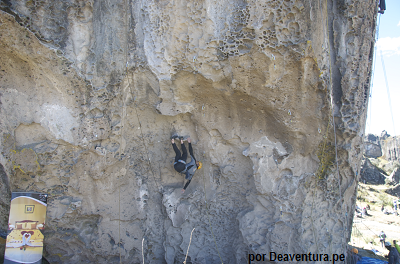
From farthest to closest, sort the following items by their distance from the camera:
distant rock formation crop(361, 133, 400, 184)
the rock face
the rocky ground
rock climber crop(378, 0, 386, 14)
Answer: distant rock formation crop(361, 133, 400, 184)
the rocky ground
rock climber crop(378, 0, 386, 14)
the rock face

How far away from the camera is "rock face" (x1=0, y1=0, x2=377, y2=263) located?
10.7ft

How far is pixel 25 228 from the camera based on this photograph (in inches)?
135

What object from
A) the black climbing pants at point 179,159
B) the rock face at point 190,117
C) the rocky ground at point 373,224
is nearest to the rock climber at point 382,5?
the rock face at point 190,117

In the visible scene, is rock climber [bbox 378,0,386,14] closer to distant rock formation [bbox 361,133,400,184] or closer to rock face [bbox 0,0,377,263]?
rock face [bbox 0,0,377,263]

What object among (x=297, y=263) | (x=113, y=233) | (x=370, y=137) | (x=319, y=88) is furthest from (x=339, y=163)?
(x=370, y=137)

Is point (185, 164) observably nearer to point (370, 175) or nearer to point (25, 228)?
point (25, 228)

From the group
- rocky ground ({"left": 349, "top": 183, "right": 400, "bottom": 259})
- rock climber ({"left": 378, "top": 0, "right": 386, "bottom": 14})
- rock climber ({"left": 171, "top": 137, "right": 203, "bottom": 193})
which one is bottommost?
rocky ground ({"left": 349, "top": 183, "right": 400, "bottom": 259})

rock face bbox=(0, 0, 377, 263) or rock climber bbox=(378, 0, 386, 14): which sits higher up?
rock climber bbox=(378, 0, 386, 14)

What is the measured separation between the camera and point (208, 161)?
4.16 metres

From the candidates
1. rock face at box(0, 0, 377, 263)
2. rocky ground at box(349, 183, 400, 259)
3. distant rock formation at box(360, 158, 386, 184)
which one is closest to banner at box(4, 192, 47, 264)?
rock face at box(0, 0, 377, 263)

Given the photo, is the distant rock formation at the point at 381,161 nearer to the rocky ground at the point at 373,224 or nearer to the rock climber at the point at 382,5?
the rocky ground at the point at 373,224

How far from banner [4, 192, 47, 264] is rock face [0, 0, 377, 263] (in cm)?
24

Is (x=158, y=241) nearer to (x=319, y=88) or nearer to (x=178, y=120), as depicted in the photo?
(x=178, y=120)

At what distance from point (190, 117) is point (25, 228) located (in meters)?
2.92
